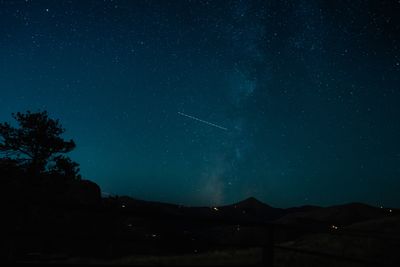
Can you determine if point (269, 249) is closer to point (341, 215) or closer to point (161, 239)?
point (161, 239)

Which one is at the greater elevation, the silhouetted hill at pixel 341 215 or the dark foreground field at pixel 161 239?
the silhouetted hill at pixel 341 215

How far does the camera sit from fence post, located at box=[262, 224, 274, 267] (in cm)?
475

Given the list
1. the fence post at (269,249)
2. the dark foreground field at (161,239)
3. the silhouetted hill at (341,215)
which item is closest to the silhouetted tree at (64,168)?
the dark foreground field at (161,239)

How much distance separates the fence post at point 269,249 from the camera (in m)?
4.75

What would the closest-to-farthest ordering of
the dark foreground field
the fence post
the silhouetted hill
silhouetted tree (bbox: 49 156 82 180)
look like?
the dark foreground field, the fence post, silhouetted tree (bbox: 49 156 82 180), the silhouetted hill

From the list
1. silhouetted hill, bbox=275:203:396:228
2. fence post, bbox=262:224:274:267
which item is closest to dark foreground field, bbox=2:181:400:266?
fence post, bbox=262:224:274:267

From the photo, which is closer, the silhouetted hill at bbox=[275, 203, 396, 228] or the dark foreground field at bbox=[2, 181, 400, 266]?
the dark foreground field at bbox=[2, 181, 400, 266]

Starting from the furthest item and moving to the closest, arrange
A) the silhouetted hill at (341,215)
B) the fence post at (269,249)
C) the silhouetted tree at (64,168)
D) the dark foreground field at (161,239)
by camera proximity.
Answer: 1. the silhouetted hill at (341,215)
2. the silhouetted tree at (64,168)
3. the fence post at (269,249)
4. the dark foreground field at (161,239)

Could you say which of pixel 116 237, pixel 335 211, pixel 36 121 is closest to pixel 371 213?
pixel 335 211

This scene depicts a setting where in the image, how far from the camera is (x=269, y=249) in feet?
15.8

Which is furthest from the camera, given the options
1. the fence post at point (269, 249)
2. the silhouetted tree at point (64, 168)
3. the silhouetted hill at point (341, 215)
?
the silhouetted hill at point (341, 215)

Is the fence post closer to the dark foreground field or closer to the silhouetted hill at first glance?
the dark foreground field

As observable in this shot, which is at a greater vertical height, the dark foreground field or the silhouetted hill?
the silhouetted hill

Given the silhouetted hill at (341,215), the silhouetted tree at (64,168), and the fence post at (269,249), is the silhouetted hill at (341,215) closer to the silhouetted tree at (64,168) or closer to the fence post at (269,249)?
the silhouetted tree at (64,168)
